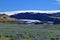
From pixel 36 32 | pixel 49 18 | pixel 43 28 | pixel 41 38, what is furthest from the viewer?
pixel 43 28

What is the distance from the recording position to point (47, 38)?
22.3 meters

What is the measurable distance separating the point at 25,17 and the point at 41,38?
3.93 metres

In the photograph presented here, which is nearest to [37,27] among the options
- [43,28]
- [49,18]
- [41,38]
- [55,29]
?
[43,28]

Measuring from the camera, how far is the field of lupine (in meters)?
22.8

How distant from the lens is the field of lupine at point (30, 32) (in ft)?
74.9

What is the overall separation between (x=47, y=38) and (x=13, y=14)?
177 inches

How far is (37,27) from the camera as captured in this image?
28.0 m

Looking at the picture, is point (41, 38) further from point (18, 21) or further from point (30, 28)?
point (30, 28)

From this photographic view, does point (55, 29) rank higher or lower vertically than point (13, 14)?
lower

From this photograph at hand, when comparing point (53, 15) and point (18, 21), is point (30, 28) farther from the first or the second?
point (53, 15)

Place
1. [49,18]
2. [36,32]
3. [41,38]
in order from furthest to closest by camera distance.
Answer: [36,32], [49,18], [41,38]

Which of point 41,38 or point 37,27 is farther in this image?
point 37,27

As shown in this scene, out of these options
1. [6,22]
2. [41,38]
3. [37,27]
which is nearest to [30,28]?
[37,27]

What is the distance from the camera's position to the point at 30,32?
1011 inches
